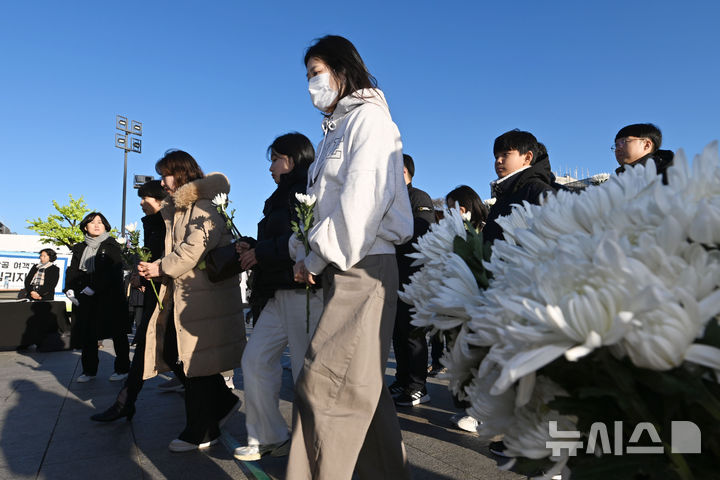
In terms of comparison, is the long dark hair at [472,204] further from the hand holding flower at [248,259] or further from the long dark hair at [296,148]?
the hand holding flower at [248,259]

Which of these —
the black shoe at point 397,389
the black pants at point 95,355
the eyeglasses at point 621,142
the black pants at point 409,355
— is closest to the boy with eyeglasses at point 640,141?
the eyeglasses at point 621,142

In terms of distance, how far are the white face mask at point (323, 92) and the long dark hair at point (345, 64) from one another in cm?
4

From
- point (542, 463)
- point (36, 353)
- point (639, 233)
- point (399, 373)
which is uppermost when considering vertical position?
point (639, 233)

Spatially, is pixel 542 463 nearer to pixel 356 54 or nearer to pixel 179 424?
pixel 356 54

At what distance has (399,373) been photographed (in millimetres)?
5035

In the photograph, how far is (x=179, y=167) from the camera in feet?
13.5

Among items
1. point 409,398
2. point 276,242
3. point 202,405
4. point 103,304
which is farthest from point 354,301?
point 103,304

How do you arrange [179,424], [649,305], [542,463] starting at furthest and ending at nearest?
1. [179,424]
2. [542,463]
3. [649,305]

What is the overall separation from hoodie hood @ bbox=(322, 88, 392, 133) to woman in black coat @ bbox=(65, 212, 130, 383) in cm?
536

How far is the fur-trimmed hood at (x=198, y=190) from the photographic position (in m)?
3.83

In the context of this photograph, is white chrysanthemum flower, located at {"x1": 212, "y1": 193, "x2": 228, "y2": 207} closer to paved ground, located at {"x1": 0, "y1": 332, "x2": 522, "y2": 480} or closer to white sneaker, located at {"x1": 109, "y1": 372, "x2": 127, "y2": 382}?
paved ground, located at {"x1": 0, "y1": 332, "x2": 522, "y2": 480}

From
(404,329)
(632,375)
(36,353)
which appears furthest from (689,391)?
(36,353)

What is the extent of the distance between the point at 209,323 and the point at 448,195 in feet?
9.42

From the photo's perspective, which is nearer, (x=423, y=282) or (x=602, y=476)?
(x=602, y=476)
